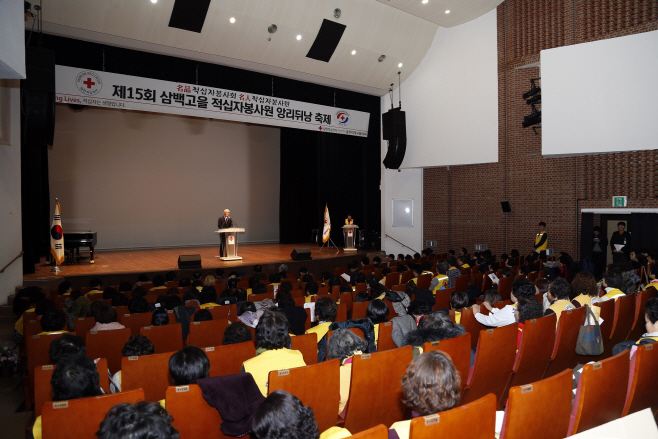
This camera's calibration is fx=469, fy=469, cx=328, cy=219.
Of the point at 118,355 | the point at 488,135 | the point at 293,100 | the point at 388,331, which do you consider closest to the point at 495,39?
the point at 488,135

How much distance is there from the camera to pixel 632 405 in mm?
2463

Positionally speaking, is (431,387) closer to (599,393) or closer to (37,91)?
(599,393)

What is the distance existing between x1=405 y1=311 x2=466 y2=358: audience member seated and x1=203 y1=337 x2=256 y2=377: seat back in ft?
3.51

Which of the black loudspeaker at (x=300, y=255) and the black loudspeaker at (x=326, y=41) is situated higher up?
the black loudspeaker at (x=326, y=41)

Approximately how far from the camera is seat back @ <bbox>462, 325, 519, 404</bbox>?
3055 millimetres

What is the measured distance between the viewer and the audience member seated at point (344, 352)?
272 cm

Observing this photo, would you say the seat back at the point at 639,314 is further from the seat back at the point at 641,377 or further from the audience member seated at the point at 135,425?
the audience member seated at the point at 135,425

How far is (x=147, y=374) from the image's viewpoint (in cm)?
286

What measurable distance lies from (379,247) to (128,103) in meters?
8.07

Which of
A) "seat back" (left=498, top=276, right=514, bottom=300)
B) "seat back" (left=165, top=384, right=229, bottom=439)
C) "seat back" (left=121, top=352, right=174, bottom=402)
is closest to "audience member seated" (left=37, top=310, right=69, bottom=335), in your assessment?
"seat back" (left=121, top=352, right=174, bottom=402)

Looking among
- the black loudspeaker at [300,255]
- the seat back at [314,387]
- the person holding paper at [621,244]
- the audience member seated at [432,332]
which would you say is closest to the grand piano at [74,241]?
the black loudspeaker at [300,255]

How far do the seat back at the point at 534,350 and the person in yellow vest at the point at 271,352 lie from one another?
5.18 feet

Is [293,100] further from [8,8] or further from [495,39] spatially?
[8,8]

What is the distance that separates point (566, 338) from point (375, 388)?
1859mm
